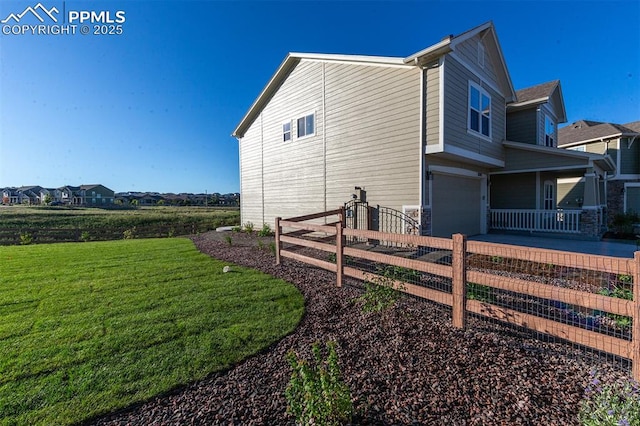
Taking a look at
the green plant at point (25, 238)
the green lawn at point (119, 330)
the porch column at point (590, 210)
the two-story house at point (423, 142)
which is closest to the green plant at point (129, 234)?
the green plant at point (25, 238)

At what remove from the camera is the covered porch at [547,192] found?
385 inches

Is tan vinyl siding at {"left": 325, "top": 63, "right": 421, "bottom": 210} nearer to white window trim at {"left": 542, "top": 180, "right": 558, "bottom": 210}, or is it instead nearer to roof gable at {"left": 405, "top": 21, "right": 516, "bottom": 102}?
roof gable at {"left": 405, "top": 21, "right": 516, "bottom": 102}

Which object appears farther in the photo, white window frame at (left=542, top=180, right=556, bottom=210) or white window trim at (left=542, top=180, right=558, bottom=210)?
white window frame at (left=542, top=180, right=556, bottom=210)

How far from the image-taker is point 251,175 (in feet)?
49.5

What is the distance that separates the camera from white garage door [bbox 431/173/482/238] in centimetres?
912

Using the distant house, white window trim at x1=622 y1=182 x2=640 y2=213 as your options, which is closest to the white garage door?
the distant house

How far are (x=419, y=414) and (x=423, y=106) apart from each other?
795 centimetres

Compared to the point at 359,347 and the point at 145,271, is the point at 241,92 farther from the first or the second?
the point at 359,347

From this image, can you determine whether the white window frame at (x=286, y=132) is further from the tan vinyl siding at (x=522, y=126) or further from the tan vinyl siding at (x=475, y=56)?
the tan vinyl siding at (x=522, y=126)

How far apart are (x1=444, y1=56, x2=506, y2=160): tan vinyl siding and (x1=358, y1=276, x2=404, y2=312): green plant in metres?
5.58

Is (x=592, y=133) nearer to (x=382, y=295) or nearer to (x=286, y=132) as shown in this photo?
(x=286, y=132)

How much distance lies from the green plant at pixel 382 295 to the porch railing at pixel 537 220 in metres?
10.3

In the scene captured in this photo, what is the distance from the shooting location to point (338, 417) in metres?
1.91

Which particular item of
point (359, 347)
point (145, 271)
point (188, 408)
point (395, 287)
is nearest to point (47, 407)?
point (188, 408)
